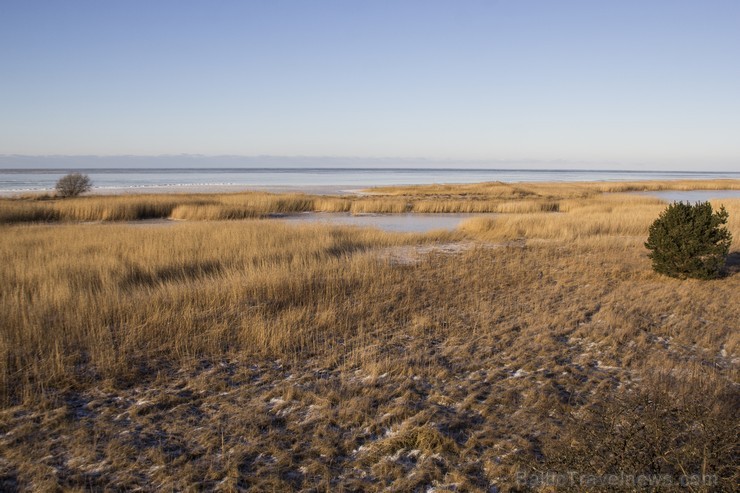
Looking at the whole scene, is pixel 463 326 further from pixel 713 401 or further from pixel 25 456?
pixel 25 456

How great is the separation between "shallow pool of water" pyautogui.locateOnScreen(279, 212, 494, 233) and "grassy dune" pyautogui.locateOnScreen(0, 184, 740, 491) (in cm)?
1145

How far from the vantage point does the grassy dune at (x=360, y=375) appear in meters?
3.85

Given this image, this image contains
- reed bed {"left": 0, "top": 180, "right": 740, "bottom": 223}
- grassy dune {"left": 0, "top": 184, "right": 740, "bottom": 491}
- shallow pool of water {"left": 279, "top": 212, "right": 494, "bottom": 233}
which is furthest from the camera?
reed bed {"left": 0, "top": 180, "right": 740, "bottom": 223}

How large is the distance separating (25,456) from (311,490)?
2.40 meters

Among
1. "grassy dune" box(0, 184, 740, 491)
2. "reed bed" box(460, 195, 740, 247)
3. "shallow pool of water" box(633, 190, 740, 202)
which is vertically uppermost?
"shallow pool of water" box(633, 190, 740, 202)

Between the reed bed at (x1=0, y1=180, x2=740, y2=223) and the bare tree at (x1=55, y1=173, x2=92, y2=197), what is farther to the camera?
the bare tree at (x1=55, y1=173, x2=92, y2=197)

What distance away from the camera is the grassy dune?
12.6 ft

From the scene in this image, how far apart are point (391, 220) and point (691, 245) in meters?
17.5

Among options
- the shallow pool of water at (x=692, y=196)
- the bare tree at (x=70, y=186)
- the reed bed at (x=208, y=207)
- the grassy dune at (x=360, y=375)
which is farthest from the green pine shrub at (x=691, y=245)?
the bare tree at (x=70, y=186)

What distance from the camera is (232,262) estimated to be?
12586 millimetres

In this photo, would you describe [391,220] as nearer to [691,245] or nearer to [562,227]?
[562,227]

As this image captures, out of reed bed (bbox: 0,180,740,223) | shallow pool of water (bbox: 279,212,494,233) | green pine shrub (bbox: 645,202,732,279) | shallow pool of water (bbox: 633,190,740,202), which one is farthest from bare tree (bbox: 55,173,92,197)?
shallow pool of water (bbox: 633,190,740,202)

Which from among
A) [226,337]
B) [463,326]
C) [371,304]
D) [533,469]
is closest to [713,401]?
[533,469]

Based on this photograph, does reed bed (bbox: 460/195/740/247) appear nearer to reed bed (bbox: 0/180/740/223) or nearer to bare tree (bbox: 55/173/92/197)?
reed bed (bbox: 0/180/740/223)
